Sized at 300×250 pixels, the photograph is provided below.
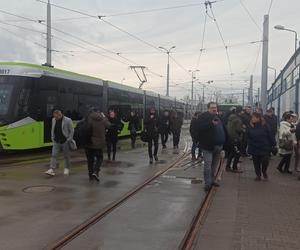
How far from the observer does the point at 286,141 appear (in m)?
13.8

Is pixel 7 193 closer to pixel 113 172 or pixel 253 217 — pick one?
pixel 113 172

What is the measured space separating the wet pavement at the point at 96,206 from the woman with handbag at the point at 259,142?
59.0 inches

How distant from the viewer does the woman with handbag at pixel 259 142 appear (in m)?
12.6

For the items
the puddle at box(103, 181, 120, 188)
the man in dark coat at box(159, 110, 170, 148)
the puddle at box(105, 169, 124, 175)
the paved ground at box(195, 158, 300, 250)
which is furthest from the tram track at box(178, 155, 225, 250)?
the man in dark coat at box(159, 110, 170, 148)

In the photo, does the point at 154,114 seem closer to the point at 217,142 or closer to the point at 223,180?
the point at 223,180

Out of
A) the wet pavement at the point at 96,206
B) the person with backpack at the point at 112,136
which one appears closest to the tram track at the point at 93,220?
the wet pavement at the point at 96,206

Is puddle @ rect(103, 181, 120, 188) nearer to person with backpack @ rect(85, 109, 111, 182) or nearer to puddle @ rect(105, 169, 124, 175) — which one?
person with backpack @ rect(85, 109, 111, 182)

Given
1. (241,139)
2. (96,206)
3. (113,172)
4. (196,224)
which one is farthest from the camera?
(241,139)

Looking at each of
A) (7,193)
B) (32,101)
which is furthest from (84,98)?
(7,193)

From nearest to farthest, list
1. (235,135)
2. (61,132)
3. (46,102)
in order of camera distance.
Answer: (61,132) → (235,135) → (46,102)

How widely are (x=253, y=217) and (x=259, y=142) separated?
4.54m

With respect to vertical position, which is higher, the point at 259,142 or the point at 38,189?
the point at 259,142

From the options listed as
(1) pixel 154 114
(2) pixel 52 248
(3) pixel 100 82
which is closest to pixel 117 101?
(3) pixel 100 82

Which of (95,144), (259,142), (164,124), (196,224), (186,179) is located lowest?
(196,224)
